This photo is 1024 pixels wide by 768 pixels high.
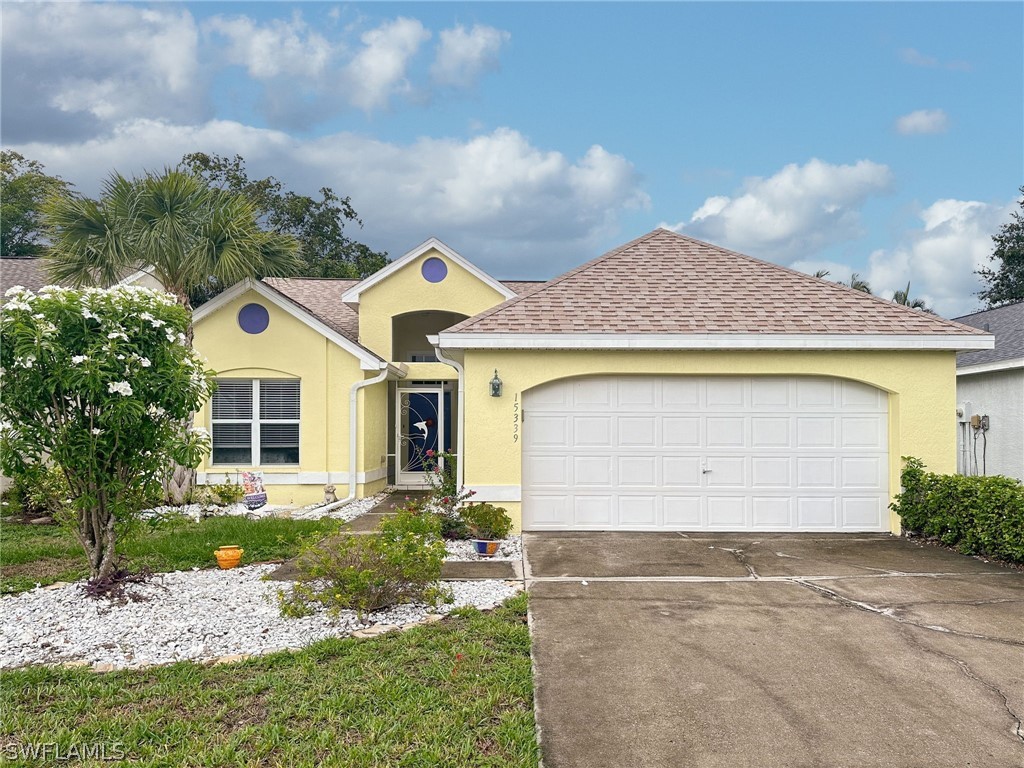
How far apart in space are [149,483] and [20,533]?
5862mm

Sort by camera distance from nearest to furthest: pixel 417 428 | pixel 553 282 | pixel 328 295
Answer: pixel 553 282, pixel 417 428, pixel 328 295

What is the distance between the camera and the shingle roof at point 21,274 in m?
17.2

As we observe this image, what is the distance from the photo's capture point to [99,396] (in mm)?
5852

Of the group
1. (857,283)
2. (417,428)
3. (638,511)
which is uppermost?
(857,283)

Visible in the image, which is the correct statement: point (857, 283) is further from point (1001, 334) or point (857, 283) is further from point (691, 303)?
point (691, 303)

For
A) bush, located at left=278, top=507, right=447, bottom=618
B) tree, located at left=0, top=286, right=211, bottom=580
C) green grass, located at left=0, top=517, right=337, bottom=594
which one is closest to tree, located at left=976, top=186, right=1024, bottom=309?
green grass, located at left=0, top=517, right=337, bottom=594

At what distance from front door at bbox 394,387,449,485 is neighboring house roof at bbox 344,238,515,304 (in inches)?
106

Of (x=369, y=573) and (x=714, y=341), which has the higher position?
(x=714, y=341)

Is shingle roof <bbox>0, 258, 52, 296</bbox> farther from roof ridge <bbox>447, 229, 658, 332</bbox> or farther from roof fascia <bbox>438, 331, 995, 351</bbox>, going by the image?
roof fascia <bbox>438, 331, 995, 351</bbox>

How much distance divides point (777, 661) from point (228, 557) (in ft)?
20.2

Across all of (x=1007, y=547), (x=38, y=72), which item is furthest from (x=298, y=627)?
(x=38, y=72)

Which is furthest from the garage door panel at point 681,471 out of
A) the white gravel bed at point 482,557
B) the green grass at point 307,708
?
the green grass at point 307,708

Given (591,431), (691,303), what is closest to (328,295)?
(591,431)

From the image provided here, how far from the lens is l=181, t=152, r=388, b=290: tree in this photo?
121 feet
